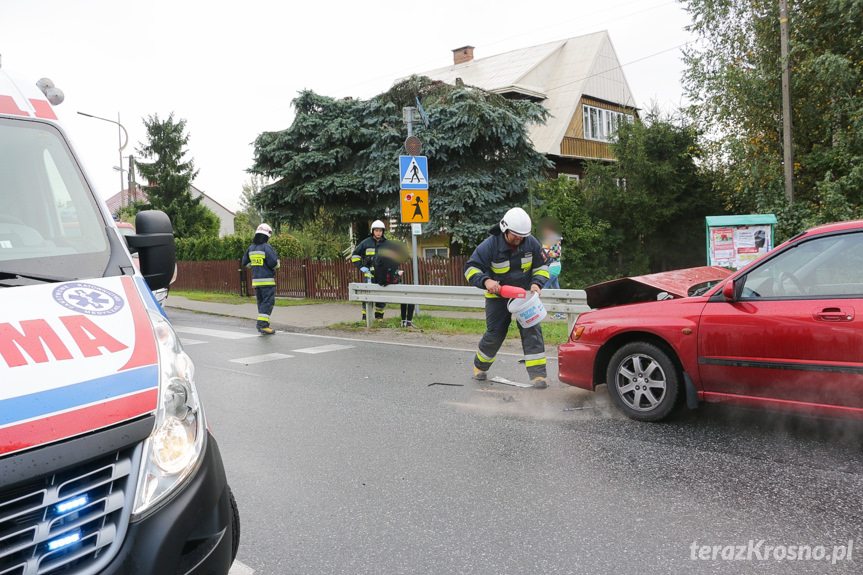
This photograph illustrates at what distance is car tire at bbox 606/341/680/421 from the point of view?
516 centimetres

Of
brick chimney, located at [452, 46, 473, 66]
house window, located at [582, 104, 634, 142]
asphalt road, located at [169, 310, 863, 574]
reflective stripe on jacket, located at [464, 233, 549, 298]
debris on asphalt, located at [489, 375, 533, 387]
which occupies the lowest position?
asphalt road, located at [169, 310, 863, 574]

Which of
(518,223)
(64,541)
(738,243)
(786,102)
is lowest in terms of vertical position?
(64,541)

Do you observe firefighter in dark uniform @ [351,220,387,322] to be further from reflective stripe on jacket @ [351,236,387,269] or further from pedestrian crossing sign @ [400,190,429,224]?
pedestrian crossing sign @ [400,190,429,224]

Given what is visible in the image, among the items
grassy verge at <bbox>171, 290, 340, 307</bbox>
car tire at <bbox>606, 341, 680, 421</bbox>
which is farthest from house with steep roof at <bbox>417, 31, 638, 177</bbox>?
car tire at <bbox>606, 341, 680, 421</bbox>

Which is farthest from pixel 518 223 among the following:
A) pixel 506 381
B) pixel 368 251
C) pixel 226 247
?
pixel 226 247

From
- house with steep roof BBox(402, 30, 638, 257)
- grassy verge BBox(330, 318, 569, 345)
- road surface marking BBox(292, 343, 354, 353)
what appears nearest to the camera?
road surface marking BBox(292, 343, 354, 353)

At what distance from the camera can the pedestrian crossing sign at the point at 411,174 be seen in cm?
1194

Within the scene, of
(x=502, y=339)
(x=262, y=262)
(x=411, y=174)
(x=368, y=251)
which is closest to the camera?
(x=502, y=339)

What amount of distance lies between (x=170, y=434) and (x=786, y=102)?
60.2 feet

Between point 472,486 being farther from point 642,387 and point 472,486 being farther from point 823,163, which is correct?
point 823,163

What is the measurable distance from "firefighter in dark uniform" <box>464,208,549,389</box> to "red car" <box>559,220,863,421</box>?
1026 millimetres

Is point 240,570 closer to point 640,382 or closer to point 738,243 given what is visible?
point 640,382

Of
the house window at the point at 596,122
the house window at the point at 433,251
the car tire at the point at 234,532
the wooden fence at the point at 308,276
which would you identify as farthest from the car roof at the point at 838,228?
the house window at the point at 596,122

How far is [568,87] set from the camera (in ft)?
93.7
